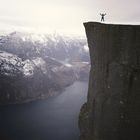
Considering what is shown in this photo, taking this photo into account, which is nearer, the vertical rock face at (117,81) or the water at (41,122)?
the vertical rock face at (117,81)

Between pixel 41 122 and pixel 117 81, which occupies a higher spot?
pixel 117 81

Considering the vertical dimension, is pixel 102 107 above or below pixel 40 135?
above

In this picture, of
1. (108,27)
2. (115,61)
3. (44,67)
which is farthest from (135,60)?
(44,67)

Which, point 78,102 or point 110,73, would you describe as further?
point 78,102

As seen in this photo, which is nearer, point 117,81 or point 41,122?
point 117,81

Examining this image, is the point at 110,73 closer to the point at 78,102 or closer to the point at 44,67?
the point at 78,102
